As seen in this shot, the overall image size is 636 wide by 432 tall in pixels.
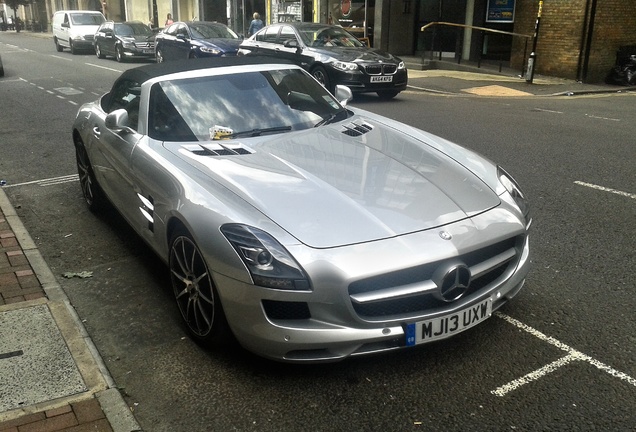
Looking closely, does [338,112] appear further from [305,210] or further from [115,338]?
[115,338]

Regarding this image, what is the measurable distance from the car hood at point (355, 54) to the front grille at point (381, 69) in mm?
132

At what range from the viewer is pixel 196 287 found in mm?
3588

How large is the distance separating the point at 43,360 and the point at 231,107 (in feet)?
6.92

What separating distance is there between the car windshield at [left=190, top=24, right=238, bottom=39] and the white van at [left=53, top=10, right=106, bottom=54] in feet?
35.4

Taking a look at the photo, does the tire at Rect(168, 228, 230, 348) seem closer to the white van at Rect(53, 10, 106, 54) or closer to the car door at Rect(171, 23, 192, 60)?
the car door at Rect(171, 23, 192, 60)

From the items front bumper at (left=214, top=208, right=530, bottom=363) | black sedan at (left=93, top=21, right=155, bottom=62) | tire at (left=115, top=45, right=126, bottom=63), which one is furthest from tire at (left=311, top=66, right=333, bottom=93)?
tire at (left=115, top=45, right=126, bottom=63)

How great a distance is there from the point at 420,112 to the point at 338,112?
736cm

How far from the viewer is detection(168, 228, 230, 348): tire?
3439 mm

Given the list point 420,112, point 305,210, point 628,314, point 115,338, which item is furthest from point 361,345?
point 420,112

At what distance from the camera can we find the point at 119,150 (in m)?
4.83

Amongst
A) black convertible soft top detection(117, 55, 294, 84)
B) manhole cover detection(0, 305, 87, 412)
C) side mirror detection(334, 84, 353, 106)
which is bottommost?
manhole cover detection(0, 305, 87, 412)

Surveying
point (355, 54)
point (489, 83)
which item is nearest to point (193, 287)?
point (355, 54)

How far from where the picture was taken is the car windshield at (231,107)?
14.8ft

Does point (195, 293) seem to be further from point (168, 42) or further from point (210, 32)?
point (168, 42)
